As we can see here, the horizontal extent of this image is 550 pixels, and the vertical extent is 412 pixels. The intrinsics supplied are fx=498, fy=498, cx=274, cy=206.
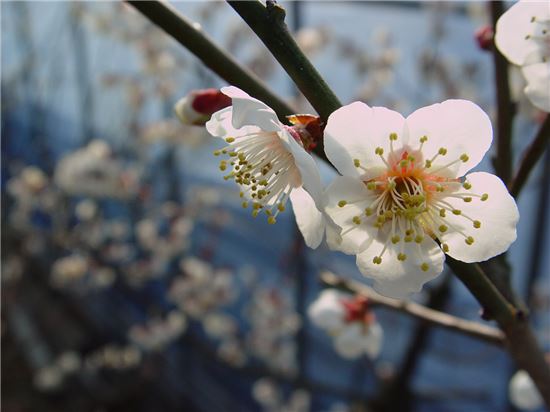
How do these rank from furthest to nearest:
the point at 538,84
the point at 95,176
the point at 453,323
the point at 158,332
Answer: the point at 158,332
the point at 95,176
the point at 453,323
the point at 538,84

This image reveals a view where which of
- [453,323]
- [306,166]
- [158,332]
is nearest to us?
[306,166]

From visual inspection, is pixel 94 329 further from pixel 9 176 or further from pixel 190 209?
pixel 9 176

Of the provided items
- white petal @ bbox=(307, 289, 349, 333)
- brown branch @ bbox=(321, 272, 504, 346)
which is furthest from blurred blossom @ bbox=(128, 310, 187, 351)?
brown branch @ bbox=(321, 272, 504, 346)

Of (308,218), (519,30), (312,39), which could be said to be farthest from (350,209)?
(312,39)

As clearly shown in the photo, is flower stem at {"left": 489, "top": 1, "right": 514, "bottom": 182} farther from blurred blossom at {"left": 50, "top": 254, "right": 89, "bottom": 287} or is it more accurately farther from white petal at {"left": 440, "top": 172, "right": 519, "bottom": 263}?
blurred blossom at {"left": 50, "top": 254, "right": 89, "bottom": 287}

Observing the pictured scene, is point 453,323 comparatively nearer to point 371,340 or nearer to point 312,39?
point 371,340

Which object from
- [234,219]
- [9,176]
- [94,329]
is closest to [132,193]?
[234,219]

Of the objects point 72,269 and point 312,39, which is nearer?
point 312,39
